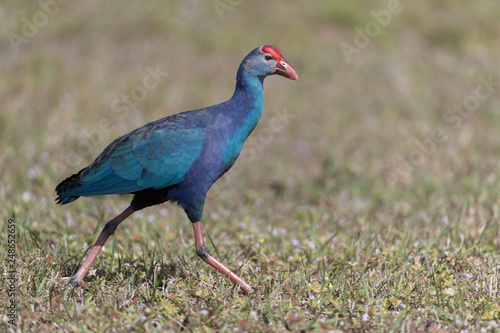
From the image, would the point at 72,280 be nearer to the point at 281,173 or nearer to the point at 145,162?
the point at 145,162

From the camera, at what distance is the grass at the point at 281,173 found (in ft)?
10.4

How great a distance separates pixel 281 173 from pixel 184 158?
3.26 m

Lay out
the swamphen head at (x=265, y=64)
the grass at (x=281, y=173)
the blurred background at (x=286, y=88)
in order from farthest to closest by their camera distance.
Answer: the blurred background at (x=286, y=88)
the swamphen head at (x=265, y=64)
the grass at (x=281, y=173)

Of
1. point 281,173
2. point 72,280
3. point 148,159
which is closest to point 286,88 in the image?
point 281,173

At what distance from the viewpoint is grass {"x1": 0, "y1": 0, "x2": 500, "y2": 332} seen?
3.16m

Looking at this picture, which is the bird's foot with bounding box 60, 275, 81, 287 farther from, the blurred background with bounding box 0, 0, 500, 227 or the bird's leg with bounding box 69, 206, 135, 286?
the blurred background with bounding box 0, 0, 500, 227

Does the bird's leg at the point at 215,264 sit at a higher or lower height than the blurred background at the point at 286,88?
lower

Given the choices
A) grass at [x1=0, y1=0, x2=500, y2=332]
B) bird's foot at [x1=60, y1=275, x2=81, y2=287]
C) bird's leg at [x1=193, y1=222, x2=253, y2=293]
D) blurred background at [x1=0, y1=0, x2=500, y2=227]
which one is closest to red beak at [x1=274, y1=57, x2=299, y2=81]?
bird's leg at [x1=193, y1=222, x2=253, y2=293]

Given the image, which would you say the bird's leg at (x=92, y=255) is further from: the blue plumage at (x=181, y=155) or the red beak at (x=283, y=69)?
the red beak at (x=283, y=69)

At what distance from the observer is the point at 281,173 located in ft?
21.7

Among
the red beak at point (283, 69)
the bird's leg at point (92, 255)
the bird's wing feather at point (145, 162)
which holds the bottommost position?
the bird's leg at point (92, 255)

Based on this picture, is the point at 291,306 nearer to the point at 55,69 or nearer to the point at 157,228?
the point at 157,228

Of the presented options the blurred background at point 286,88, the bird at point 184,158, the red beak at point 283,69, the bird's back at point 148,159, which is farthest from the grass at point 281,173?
the red beak at point 283,69

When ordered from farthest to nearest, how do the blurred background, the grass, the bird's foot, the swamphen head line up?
the blurred background < the swamphen head < the bird's foot < the grass
